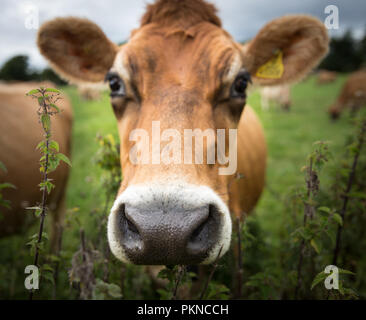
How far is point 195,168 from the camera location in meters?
1.66

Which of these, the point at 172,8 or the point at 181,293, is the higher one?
the point at 172,8

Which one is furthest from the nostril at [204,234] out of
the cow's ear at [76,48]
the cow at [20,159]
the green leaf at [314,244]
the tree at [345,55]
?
the tree at [345,55]

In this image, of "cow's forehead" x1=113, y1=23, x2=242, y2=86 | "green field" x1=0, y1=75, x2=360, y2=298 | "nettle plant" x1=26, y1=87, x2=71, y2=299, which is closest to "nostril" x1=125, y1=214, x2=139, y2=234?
"nettle plant" x1=26, y1=87, x2=71, y2=299

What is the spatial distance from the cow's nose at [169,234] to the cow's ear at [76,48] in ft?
Result: 5.77

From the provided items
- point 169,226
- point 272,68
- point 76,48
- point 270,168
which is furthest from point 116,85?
point 270,168

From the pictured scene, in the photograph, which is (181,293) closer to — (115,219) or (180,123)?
(115,219)

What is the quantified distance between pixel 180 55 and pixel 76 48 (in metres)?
1.31

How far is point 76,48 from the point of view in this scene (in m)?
2.89

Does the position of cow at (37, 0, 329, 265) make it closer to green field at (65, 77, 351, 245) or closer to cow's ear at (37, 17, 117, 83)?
cow's ear at (37, 17, 117, 83)

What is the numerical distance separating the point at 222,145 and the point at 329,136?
10.6 metres

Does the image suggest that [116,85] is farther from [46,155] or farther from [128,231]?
[128,231]

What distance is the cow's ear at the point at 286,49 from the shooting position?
2.63 m

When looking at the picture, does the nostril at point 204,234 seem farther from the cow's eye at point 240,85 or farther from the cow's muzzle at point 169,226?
the cow's eye at point 240,85

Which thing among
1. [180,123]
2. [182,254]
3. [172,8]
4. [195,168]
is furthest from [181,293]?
[172,8]
